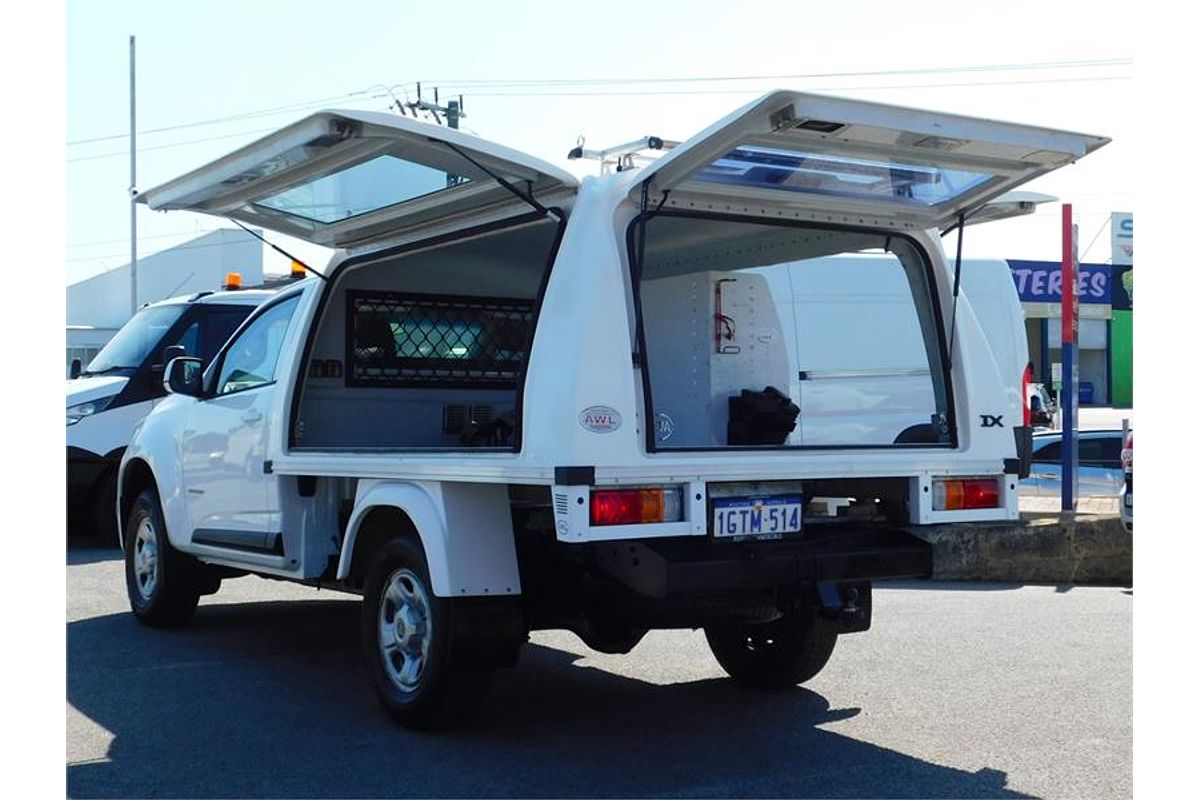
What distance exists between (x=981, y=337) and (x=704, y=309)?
1.26 metres

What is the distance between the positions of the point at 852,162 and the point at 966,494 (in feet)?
5.11

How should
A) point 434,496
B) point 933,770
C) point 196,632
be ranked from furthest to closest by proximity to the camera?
point 196,632, point 434,496, point 933,770

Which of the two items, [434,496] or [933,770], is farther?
[434,496]

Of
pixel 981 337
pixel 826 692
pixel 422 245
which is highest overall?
pixel 422 245

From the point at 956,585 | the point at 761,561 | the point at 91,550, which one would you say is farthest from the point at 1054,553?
the point at 91,550

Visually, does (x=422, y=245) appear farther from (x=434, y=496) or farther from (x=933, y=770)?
(x=933, y=770)

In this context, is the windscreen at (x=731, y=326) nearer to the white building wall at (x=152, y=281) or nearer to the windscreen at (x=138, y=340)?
the windscreen at (x=138, y=340)

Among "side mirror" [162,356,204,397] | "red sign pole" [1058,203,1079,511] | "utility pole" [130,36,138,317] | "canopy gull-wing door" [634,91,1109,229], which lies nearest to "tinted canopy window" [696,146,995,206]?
"canopy gull-wing door" [634,91,1109,229]

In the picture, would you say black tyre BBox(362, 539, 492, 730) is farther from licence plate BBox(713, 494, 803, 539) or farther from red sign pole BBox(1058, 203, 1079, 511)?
red sign pole BBox(1058, 203, 1079, 511)

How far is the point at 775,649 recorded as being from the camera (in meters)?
6.84

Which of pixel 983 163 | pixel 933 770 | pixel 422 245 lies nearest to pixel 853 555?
pixel 933 770

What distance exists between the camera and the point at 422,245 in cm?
695

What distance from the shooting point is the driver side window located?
7.77 metres

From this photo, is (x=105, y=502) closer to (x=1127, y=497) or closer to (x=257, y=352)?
(x=257, y=352)
